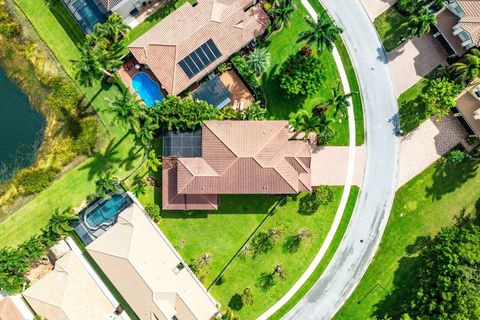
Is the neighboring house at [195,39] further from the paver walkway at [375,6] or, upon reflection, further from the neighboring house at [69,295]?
the neighboring house at [69,295]

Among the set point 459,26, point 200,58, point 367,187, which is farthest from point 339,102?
point 200,58

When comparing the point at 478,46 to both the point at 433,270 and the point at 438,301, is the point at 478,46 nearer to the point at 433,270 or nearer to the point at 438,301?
the point at 433,270

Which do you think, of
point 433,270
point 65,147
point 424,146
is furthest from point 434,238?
point 65,147

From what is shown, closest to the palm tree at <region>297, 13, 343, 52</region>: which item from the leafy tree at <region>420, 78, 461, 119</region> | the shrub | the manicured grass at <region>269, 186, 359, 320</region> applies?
the leafy tree at <region>420, 78, 461, 119</region>

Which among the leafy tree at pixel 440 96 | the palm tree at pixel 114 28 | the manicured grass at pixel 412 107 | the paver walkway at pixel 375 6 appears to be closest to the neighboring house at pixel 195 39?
the palm tree at pixel 114 28

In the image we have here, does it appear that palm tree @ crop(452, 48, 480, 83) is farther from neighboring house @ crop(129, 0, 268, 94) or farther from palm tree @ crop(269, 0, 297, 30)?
neighboring house @ crop(129, 0, 268, 94)

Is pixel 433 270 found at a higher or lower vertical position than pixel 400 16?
lower
